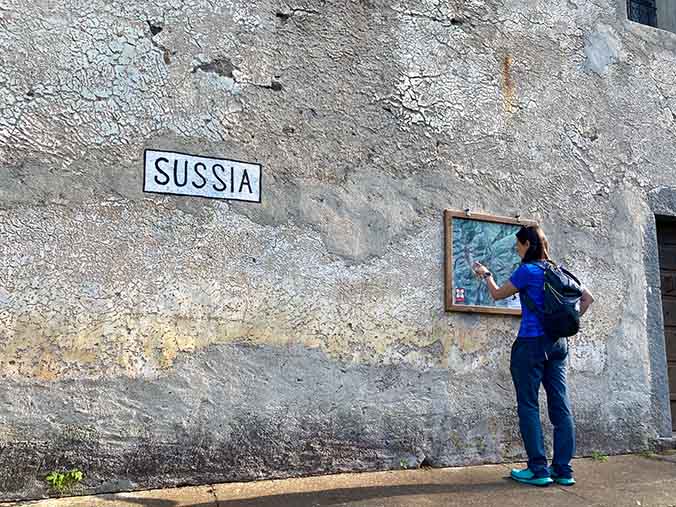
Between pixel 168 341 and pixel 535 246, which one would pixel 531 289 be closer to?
pixel 535 246

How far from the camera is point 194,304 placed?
12.6ft

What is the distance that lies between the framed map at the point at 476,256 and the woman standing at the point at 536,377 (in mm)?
544

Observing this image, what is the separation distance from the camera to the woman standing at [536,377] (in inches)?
152

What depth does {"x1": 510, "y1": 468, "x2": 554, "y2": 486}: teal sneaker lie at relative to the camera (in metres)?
3.86

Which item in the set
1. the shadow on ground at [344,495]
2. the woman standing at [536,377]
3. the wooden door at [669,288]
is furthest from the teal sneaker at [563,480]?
the wooden door at [669,288]

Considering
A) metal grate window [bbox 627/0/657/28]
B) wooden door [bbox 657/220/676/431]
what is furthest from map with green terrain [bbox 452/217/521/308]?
metal grate window [bbox 627/0/657/28]

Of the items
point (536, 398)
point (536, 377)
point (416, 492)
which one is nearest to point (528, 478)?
point (536, 398)

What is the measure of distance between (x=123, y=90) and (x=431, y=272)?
2.25 m

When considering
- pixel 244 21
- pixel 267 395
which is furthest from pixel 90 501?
pixel 244 21

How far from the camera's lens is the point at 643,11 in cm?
644

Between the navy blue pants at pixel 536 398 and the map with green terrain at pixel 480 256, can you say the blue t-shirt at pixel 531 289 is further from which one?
the map with green terrain at pixel 480 256

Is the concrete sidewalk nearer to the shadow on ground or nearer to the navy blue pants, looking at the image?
the shadow on ground

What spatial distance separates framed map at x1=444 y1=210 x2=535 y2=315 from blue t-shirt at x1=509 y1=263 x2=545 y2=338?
638mm

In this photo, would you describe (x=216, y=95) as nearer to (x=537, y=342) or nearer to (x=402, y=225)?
(x=402, y=225)
